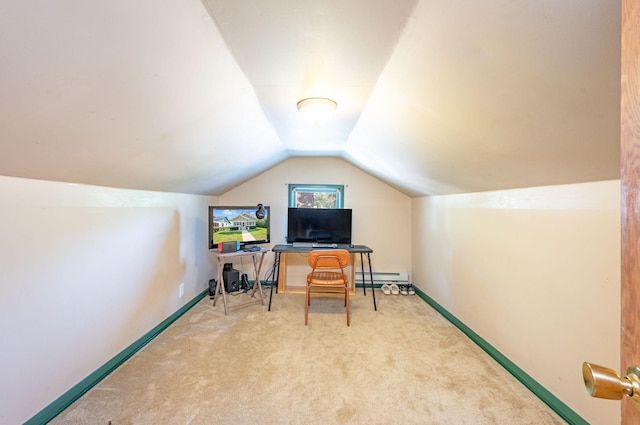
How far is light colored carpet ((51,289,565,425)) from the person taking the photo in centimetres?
167

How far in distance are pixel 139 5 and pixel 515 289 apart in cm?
282

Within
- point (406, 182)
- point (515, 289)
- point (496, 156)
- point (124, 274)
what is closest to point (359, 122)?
point (496, 156)

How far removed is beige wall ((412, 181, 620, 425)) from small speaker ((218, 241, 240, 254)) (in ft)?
8.93

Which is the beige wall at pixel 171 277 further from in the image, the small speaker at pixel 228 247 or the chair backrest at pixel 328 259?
the chair backrest at pixel 328 259

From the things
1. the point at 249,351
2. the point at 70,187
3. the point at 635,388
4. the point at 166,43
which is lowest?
the point at 249,351

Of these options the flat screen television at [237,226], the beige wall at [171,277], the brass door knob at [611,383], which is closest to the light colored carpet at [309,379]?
the beige wall at [171,277]

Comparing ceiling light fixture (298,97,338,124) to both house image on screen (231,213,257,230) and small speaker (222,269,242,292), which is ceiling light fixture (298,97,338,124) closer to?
house image on screen (231,213,257,230)

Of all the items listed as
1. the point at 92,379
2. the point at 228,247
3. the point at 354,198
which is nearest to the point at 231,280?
the point at 228,247

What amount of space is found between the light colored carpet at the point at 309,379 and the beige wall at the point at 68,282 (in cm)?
28

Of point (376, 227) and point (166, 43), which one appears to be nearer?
point (166, 43)

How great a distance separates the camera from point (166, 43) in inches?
41.8

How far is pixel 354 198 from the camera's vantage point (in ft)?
14.5

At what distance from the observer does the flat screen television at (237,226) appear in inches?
133

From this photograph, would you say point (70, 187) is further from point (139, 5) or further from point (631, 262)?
point (631, 262)
